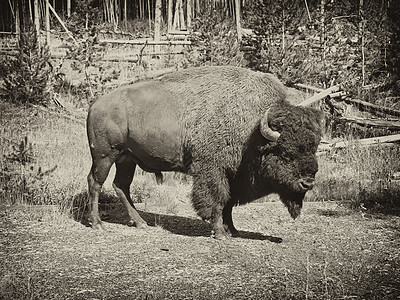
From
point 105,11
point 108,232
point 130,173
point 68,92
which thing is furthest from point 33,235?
point 105,11

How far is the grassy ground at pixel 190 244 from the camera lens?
432 cm

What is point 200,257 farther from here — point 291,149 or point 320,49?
point 320,49

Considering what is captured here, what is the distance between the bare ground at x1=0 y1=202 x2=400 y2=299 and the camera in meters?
4.25

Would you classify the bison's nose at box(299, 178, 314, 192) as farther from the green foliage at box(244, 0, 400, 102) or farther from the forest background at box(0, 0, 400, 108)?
the forest background at box(0, 0, 400, 108)

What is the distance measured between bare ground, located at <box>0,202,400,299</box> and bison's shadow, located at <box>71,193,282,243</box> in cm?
2

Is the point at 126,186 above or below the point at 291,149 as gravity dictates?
below

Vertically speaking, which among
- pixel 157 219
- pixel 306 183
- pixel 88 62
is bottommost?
pixel 157 219

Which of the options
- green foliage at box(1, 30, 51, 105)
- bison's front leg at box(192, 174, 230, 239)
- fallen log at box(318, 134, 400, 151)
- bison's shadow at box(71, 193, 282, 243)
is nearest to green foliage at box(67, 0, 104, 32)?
green foliage at box(1, 30, 51, 105)

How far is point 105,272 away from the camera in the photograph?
475cm

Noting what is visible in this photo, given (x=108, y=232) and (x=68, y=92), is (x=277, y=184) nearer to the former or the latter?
(x=108, y=232)

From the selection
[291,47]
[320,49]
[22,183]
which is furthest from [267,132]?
[320,49]

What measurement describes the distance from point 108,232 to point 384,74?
32.1 feet

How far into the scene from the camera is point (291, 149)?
18.4ft

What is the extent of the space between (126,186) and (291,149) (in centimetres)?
245
